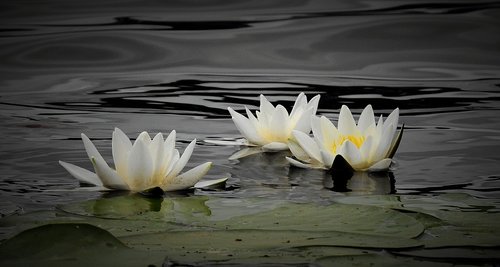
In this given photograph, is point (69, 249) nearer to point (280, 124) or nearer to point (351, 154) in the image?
point (351, 154)

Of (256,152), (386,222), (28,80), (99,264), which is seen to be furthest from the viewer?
(28,80)

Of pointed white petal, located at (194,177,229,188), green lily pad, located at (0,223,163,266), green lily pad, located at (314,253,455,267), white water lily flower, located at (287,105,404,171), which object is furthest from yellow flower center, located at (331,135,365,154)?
green lily pad, located at (0,223,163,266)

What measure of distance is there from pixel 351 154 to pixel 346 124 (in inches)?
5.4

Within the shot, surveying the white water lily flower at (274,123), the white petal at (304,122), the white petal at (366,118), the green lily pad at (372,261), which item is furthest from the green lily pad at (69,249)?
the white petal at (304,122)

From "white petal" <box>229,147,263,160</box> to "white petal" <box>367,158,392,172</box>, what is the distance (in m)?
0.70

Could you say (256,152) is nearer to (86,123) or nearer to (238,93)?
(86,123)

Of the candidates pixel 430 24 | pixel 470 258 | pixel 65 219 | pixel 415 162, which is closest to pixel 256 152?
pixel 415 162

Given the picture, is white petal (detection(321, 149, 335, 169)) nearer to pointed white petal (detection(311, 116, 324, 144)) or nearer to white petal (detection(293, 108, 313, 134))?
pointed white petal (detection(311, 116, 324, 144))

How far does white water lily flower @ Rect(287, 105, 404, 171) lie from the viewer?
382 cm

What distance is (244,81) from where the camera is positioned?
686cm

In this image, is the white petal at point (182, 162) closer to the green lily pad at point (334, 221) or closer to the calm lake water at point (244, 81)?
the calm lake water at point (244, 81)

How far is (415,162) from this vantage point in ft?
13.4

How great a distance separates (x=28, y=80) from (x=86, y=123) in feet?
6.39

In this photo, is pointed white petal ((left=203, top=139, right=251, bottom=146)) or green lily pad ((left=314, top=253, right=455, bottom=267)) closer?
green lily pad ((left=314, top=253, right=455, bottom=267))
